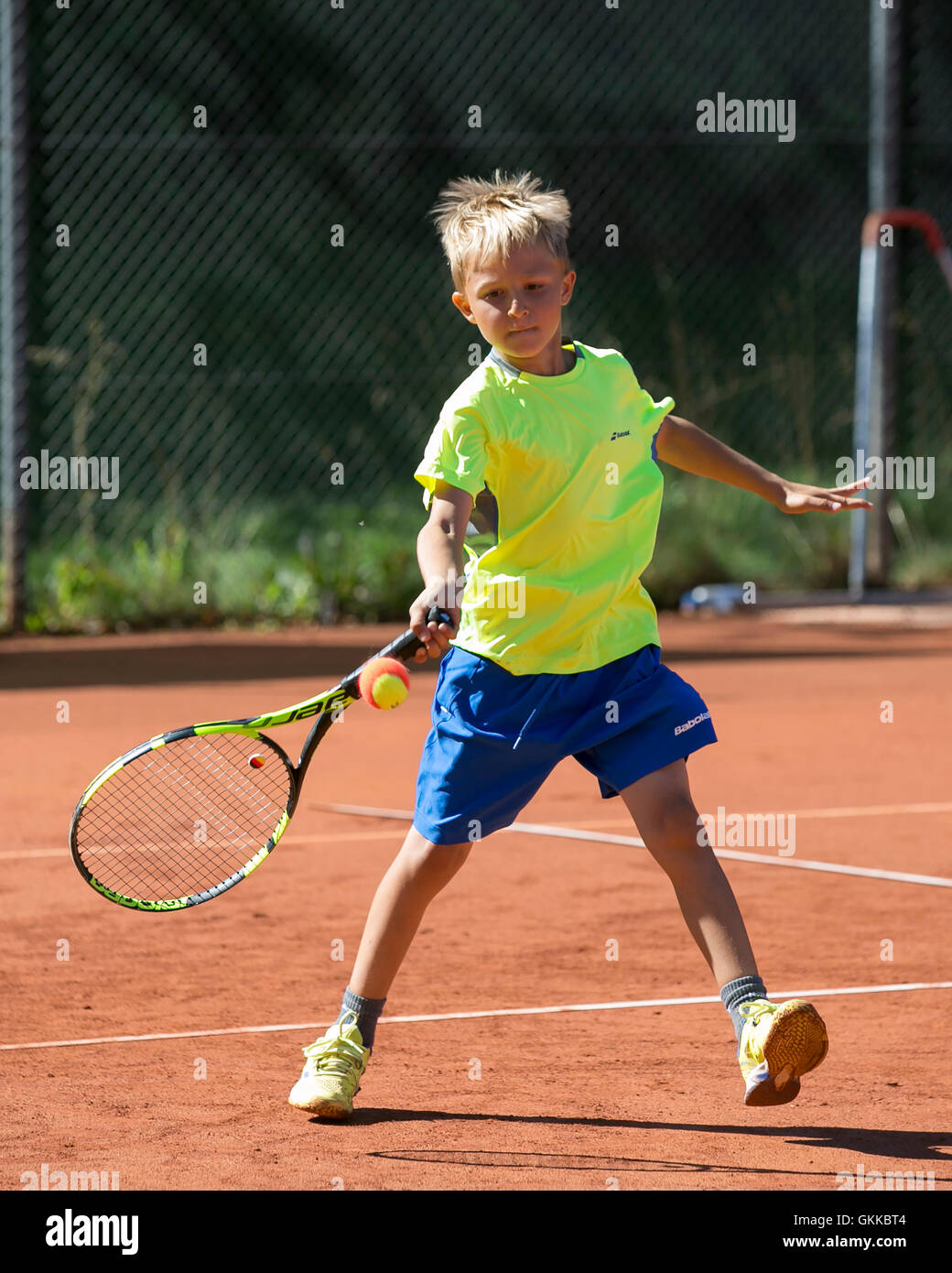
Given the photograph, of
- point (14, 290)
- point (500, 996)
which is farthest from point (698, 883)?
point (14, 290)

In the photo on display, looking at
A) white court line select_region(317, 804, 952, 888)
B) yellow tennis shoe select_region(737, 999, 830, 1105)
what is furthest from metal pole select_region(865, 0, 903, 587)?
yellow tennis shoe select_region(737, 999, 830, 1105)

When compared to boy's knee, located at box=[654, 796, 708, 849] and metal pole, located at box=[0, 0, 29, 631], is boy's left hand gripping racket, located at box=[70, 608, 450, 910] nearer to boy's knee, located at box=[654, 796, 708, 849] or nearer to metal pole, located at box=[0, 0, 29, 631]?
boy's knee, located at box=[654, 796, 708, 849]

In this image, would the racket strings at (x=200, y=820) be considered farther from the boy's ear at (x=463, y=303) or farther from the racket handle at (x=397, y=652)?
the boy's ear at (x=463, y=303)

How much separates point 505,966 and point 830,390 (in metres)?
11.5

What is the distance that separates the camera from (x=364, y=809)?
6.27 m

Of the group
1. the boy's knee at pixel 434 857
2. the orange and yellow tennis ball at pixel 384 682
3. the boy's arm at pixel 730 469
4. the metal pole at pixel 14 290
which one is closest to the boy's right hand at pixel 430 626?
the orange and yellow tennis ball at pixel 384 682

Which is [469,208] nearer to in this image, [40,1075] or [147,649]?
[40,1075]

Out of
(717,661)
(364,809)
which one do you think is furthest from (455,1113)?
(717,661)

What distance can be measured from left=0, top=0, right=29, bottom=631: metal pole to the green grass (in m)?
0.38

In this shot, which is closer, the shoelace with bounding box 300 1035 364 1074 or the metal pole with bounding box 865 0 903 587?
the shoelace with bounding box 300 1035 364 1074

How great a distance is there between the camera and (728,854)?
18.5ft

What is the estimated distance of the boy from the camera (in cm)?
337

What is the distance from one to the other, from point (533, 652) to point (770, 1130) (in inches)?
35.2

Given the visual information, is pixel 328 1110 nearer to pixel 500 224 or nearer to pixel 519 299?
pixel 519 299
